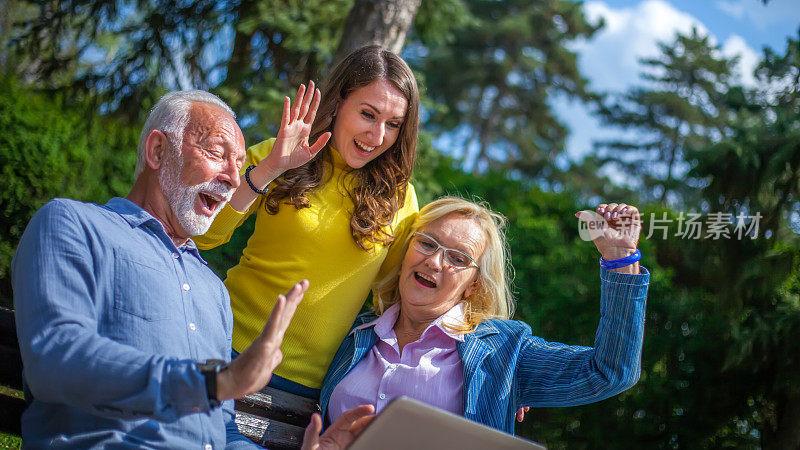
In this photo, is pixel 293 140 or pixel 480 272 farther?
pixel 480 272

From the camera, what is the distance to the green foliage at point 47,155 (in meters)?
6.40

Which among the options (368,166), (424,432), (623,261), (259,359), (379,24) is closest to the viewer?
(259,359)

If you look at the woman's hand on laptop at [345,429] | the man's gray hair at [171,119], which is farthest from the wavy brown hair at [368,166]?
the woman's hand on laptop at [345,429]

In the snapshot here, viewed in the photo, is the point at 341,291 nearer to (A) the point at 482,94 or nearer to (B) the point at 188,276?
(B) the point at 188,276

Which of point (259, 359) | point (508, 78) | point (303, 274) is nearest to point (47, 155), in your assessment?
point (303, 274)

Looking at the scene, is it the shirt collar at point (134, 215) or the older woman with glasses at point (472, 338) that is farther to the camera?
the older woman with glasses at point (472, 338)

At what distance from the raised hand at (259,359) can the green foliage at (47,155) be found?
4.62 metres

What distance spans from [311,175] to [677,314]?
3581 millimetres

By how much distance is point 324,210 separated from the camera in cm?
312

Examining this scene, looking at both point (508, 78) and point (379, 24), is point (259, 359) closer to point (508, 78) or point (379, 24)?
point (379, 24)

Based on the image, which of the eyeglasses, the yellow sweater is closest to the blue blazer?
the yellow sweater

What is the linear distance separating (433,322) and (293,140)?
38.6 inches

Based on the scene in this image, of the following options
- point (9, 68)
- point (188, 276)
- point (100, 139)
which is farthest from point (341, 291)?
point (9, 68)

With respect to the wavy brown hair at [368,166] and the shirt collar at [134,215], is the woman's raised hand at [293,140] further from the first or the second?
the shirt collar at [134,215]
